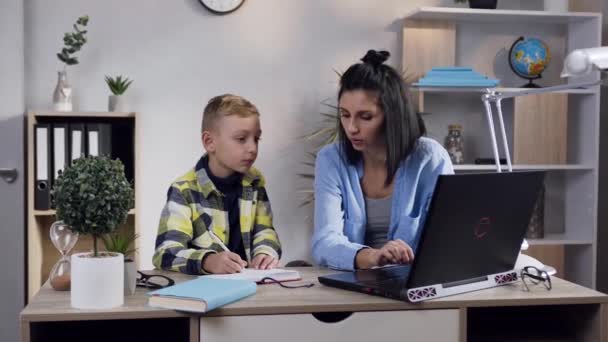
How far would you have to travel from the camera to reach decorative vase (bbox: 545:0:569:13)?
3.93m

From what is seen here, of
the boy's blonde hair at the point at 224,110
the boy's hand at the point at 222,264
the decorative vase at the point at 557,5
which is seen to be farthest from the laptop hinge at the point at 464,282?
the decorative vase at the point at 557,5

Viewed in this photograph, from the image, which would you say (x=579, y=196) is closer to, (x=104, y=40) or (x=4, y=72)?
(x=104, y=40)

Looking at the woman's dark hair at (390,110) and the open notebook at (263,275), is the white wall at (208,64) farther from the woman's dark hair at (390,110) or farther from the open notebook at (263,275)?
the open notebook at (263,275)

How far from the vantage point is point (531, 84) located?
3.73 metres

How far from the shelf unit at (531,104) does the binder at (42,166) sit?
1699 millimetres

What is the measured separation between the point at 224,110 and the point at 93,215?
0.82 metres

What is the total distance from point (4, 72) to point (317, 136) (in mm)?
1480

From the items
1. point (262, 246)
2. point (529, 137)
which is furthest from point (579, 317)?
point (529, 137)

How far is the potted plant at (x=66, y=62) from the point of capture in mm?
3365

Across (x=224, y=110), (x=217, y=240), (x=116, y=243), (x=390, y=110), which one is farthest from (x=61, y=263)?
(x=390, y=110)

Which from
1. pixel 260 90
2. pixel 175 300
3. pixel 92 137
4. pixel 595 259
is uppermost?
pixel 260 90

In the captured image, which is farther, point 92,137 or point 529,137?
point 529,137

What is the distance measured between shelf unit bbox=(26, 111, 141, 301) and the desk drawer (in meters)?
1.80

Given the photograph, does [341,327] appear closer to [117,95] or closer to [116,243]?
[116,243]
